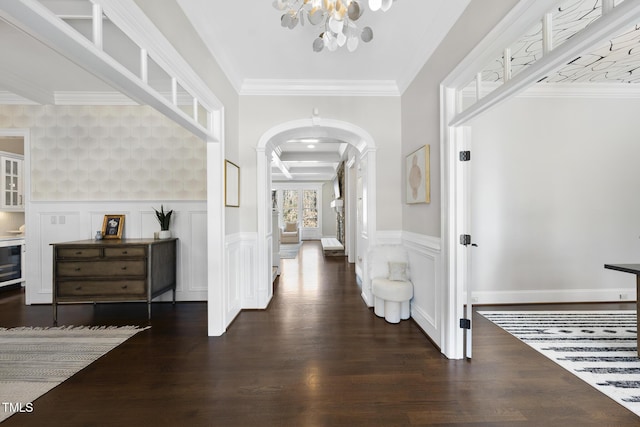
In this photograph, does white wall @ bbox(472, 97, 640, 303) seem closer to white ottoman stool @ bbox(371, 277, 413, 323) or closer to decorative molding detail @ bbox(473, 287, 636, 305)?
decorative molding detail @ bbox(473, 287, 636, 305)

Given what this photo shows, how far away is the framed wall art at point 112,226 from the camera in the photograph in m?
3.68

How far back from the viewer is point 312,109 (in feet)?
11.7

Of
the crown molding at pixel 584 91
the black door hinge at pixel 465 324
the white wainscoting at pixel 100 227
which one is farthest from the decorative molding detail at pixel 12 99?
the crown molding at pixel 584 91

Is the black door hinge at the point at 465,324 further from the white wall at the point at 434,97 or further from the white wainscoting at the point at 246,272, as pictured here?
the white wainscoting at the point at 246,272

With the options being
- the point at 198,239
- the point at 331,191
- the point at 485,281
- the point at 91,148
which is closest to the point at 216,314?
the point at 198,239

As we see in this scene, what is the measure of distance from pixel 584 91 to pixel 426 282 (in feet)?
11.0

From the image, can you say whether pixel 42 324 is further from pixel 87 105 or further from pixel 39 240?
pixel 87 105

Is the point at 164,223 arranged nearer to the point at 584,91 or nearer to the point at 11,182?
the point at 11,182

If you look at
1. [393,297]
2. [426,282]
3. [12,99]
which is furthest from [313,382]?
[12,99]

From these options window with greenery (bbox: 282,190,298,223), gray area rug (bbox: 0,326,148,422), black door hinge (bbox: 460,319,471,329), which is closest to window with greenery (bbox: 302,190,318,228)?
window with greenery (bbox: 282,190,298,223)

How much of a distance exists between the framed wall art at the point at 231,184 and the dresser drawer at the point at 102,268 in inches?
49.5

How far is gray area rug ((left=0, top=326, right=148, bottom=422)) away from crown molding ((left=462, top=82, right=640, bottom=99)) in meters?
5.42

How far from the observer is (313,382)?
6.72 ft

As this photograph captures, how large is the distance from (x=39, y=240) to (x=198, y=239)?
6.95 feet
